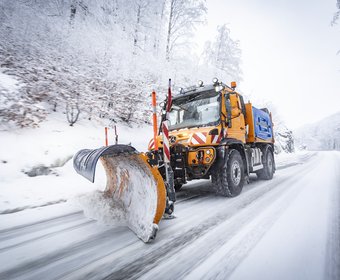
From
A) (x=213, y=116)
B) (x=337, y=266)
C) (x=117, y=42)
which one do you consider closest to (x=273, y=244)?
(x=337, y=266)

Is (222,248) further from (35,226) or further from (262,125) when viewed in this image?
(262,125)

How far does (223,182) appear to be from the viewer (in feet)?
12.9

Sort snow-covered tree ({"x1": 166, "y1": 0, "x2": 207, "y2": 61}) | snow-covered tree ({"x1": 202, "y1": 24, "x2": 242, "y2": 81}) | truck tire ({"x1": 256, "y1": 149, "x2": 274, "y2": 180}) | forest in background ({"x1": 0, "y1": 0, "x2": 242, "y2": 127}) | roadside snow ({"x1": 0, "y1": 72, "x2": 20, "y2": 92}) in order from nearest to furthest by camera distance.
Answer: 1. roadside snow ({"x1": 0, "y1": 72, "x2": 20, "y2": 92})
2. truck tire ({"x1": 256, "y1": 149, "x2": 274, "y2": 180})
3. forest in background ({"x1": 0, "y1": 0, "x2": 242, "y2": 127})
4. snow-covered tree ({"x1": 166, "y1": 0, "x2": 207, "y2": 61})
5. snow-covered tree ({"x1": 202, "y1": 24, "x2": 242, "y2": 81})

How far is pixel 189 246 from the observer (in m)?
2.10

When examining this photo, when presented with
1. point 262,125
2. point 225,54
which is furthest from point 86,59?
point 225,54

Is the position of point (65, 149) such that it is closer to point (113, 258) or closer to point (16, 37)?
point (113, 258)

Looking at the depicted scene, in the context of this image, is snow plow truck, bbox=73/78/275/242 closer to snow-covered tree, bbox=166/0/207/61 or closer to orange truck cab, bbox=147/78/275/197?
orange truck cab, bbox=147/78/275/197

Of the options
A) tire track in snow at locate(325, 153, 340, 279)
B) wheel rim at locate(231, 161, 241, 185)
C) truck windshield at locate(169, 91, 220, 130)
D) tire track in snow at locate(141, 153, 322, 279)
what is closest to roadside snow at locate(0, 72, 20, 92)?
truck windshield at locate(169, 91, 220, 130)

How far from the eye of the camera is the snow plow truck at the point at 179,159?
235cm

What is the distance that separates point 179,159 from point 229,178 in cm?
103

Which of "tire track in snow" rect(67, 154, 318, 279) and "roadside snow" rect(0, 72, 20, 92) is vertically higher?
"roadside snow" rect(0, 72, 20, 92)

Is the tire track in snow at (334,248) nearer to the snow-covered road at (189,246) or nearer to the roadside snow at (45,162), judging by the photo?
the snow-covered road at (189,246)

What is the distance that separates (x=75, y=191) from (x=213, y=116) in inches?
134

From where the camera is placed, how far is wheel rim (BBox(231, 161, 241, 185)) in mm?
4184
